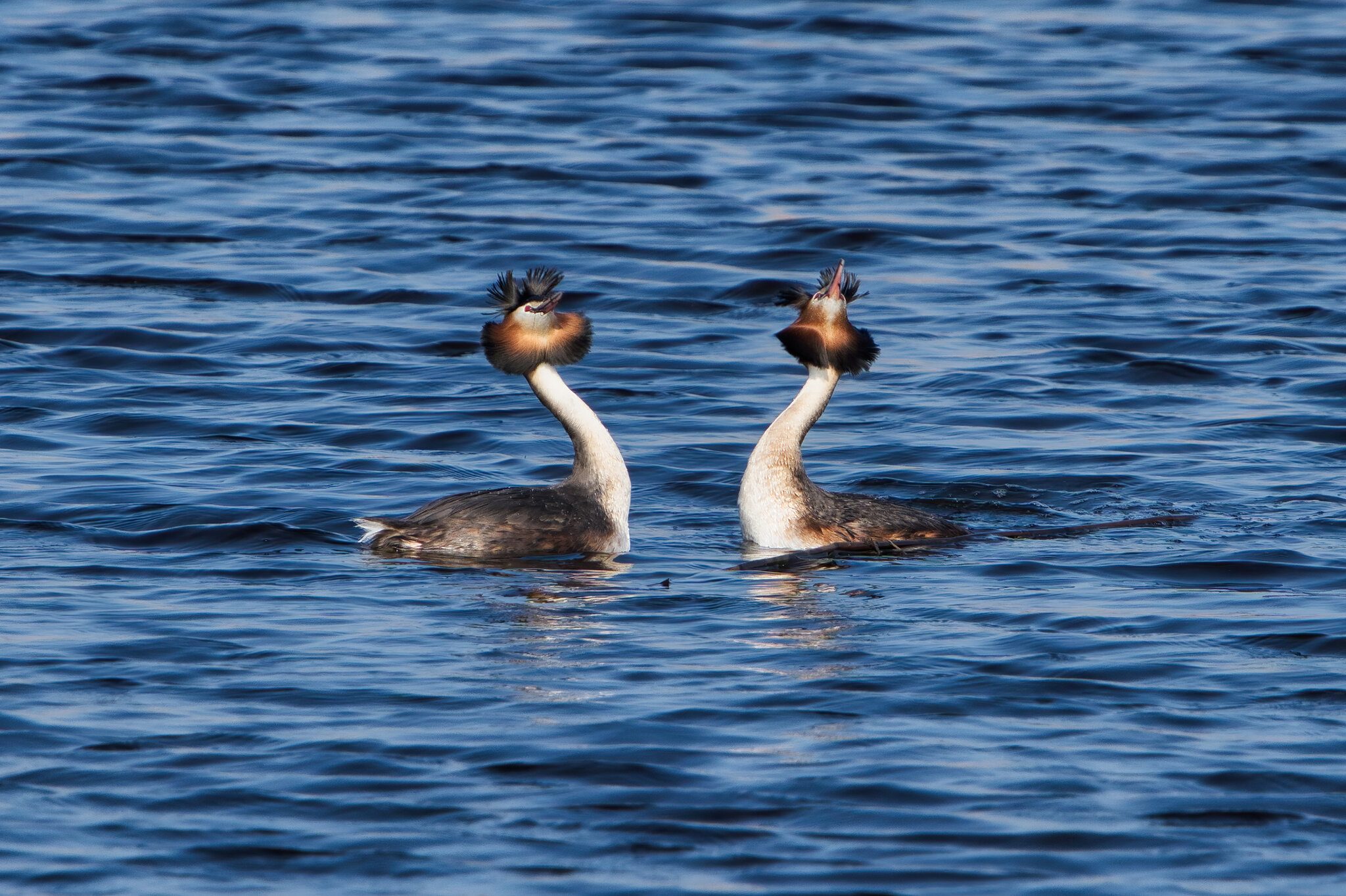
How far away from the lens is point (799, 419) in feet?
37.1

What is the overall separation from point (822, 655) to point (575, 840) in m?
2.15

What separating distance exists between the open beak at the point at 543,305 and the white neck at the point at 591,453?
0.34 metres

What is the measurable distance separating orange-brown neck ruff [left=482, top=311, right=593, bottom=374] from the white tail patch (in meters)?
1.27

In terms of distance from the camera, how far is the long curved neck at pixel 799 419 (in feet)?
36.8

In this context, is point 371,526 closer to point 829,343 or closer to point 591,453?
point 591,453

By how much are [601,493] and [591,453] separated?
0.31m

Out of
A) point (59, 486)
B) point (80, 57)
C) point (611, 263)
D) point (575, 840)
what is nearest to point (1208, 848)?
point (575, 840)

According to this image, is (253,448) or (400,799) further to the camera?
(253,448)

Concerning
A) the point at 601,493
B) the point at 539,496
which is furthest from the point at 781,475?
the point at 539,496

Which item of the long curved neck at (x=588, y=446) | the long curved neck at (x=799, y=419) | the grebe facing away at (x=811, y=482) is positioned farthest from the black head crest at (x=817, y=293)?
the long curved neck at (x=588, y=446)

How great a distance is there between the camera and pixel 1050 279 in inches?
699

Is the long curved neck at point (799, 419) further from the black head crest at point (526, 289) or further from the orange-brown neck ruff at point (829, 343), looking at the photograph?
the black head crest at point (526, 289)

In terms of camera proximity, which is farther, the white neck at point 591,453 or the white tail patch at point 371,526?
the white neck at point 591,453

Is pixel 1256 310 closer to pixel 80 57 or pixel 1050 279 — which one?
pixel 1050 279
